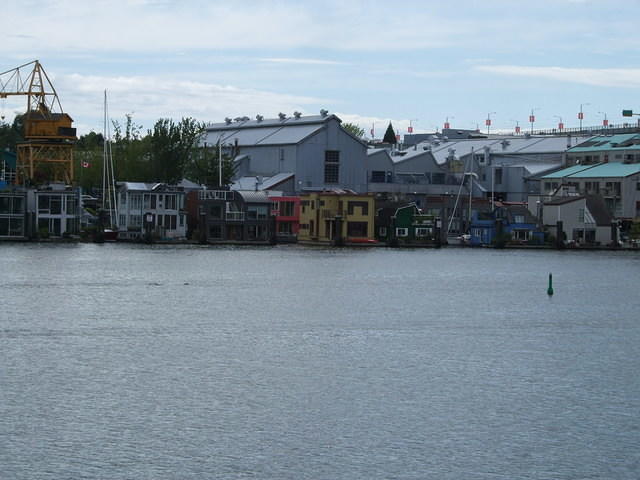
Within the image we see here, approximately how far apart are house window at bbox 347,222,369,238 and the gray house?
1023cm

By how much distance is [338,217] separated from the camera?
105 metres

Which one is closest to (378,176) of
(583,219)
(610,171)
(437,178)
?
(437,178)

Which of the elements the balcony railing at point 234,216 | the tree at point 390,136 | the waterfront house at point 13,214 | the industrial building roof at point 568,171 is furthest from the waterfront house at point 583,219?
the tree at point 390,136

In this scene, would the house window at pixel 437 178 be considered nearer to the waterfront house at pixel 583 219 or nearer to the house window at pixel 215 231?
the waterfront house at pixel 583 219

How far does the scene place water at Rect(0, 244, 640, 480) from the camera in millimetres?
24297

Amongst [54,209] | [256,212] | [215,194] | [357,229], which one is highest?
[215,194]

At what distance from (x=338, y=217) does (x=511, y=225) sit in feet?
59.0

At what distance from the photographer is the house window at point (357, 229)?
107 m

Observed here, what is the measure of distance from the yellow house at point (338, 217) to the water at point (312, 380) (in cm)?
3968

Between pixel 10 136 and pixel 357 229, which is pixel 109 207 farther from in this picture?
pixel 10 136

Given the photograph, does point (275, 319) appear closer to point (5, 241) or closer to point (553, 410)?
point (553, 410)

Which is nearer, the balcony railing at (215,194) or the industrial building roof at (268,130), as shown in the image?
the balcony railing at (215,194)

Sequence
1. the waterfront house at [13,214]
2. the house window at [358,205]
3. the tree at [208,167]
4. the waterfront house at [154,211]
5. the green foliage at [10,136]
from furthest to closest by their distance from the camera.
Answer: the green foliage at [10,136], the tree at [208,167], the house window at [358,205], the waterfront house at [154,211], the waterfront house at [13,214]

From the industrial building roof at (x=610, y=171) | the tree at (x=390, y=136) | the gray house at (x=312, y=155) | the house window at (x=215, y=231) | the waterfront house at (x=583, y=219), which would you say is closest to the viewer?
the house window at (x=215, y=231)
